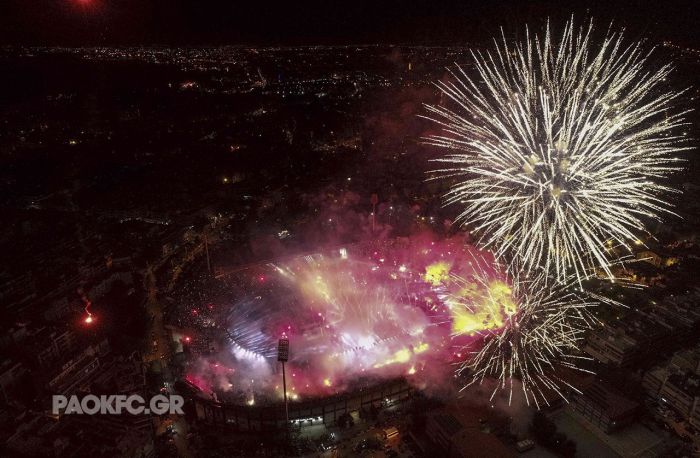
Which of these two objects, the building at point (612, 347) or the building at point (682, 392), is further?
the building at point (612, 347)

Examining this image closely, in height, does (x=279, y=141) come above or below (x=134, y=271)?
above

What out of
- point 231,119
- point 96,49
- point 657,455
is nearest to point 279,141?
point 231,119

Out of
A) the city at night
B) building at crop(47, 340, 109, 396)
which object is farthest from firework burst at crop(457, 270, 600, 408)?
building at crop(47, 340, 109, 396)

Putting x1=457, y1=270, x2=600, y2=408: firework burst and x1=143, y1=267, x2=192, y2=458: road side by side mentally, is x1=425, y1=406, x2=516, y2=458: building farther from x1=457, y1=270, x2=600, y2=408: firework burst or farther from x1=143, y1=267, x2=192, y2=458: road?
x1=143, y1=267, x2=192, y2=458: road

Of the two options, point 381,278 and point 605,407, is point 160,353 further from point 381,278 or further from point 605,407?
point 605,407

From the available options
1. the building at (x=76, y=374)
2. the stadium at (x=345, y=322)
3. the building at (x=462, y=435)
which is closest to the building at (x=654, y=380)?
the stadium at (x=345, y=322)

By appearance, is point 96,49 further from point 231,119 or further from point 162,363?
point 162,363

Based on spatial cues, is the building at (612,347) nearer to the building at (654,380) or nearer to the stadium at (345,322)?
the building at (654,380)

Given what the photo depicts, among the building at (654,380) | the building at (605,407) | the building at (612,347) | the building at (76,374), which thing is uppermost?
the building at (76,374)

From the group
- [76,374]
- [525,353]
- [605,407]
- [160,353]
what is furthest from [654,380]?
[76,374]
